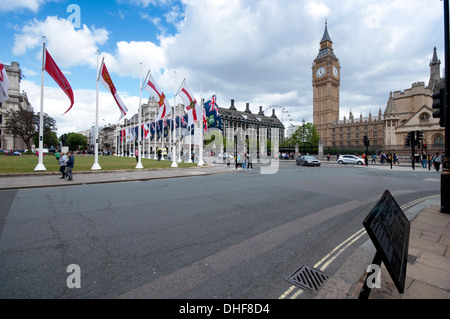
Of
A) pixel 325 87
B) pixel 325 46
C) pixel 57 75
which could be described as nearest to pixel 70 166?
pixel 57 75

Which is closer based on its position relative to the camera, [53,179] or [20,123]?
[53,179]

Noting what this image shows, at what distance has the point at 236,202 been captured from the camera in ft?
24.5

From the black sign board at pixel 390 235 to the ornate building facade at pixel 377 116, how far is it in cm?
6030

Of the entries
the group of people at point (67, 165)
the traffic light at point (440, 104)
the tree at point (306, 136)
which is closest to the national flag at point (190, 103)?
the group of people at point (67, 165)

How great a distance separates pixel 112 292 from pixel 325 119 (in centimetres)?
11559

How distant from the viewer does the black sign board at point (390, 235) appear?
1.97 metres

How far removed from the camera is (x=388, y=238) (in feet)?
7.54

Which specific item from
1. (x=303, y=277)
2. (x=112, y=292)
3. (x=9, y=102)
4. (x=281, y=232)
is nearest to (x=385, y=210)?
(x=303, y=277)

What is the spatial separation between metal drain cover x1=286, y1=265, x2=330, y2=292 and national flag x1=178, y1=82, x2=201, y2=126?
20764 mm

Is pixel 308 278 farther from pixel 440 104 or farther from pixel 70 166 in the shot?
pixel 70 166

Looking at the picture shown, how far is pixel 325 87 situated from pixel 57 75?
4370 inches

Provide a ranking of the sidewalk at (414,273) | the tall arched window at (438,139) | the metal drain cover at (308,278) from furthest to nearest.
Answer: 1. the tall arched window at (438,139)
2. the metal drain cover at (308,278)
3. the sidewalk at (414,273)

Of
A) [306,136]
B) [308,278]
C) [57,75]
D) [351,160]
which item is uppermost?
[306,136]

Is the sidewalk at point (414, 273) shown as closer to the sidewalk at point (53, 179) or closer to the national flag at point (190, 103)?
the sidewalk at point (53, 179)
